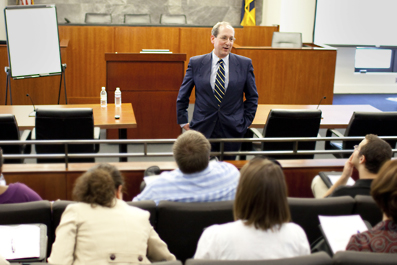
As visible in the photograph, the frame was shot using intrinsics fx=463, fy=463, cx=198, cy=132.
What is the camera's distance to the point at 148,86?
5.35m

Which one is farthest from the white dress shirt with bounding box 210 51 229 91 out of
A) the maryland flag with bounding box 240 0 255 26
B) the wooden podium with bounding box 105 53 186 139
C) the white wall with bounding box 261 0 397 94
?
the maryland flag with bounding box 240 0 255 26

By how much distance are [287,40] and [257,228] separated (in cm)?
628

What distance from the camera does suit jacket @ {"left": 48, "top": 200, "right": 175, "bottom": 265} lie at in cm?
182

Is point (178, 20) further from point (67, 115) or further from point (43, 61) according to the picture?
point (67, 115)

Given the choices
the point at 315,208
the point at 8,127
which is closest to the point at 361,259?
the point at 315,208

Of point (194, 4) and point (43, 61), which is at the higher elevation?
point (194, 4)

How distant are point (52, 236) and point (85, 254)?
0.48m

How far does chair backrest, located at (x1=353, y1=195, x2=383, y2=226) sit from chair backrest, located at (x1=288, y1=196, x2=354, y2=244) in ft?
0.10

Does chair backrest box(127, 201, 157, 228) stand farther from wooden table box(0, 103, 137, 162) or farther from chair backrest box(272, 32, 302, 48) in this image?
chair backrest box(272, 32, 302, 48)

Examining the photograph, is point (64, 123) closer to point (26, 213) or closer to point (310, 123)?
point (26, 213)

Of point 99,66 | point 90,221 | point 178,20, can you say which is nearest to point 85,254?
point 90,221

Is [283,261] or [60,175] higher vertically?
[283,261]

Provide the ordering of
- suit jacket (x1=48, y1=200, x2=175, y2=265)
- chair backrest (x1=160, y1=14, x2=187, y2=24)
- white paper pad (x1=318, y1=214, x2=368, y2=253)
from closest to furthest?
suit jacket (x1=48, y1=200, x2=175, y2=265) → white paper pad (x1=318, y1=214, x2=368, y2=253) → chair backrest (x1=160, y1=14, x2=187, y2=24)

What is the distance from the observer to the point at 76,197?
1904 mm
